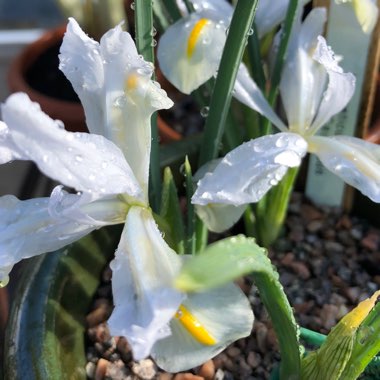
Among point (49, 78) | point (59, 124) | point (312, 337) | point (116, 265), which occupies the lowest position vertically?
point (49, 78)

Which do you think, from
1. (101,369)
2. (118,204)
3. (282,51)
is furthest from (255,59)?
(101,369)

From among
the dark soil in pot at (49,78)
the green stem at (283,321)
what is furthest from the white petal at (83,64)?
the dark soil in pot at (49,78)

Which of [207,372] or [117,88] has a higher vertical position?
[117,88]

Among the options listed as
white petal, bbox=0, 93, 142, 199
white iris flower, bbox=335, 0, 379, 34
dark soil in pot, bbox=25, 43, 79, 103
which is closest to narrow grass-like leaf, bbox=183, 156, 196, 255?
white petal, bbox=0, 93, 142, 199

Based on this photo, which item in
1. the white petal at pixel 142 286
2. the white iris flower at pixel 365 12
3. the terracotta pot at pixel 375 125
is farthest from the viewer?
the terracotta pot at pixel 375 125

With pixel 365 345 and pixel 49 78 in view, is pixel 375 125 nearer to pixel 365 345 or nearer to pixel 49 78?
pixel 365 345

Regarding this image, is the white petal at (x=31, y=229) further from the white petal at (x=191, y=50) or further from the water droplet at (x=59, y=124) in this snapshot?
the white petal at (x=191, y=50)

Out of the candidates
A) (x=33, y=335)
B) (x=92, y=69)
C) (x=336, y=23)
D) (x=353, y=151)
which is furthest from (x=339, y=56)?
(x=33, y=335)
